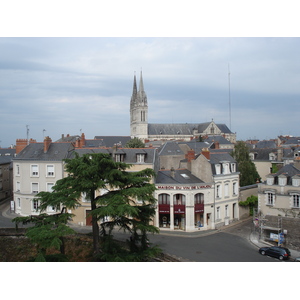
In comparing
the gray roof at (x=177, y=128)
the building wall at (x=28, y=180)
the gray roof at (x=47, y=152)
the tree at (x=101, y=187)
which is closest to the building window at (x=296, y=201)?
the tree at (x=101, y=187)

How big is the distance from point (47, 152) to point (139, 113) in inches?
3333

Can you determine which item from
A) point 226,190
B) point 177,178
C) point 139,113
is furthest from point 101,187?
point 139,113

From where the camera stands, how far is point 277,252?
20984 millimetres

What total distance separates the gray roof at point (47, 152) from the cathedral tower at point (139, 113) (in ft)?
259

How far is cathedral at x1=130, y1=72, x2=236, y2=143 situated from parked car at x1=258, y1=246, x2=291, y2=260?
288 ft

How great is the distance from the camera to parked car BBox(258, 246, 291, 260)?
68.1 feet

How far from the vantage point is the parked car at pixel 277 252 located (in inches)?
817

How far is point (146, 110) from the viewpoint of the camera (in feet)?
383

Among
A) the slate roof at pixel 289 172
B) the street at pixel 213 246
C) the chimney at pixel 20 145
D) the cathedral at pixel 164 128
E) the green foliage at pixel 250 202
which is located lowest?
the street at pixel 213 246

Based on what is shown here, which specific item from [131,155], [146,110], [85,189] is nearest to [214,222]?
[131,155]

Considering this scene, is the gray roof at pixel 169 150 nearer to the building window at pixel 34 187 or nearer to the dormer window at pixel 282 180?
the building window at pixel 34 187

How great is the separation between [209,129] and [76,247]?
93.2 m

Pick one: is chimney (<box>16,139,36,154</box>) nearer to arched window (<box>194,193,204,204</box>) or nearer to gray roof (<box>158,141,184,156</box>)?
gray roof (<box>158,141,184,156</box>)

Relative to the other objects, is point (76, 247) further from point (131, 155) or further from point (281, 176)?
point (281, 176)
